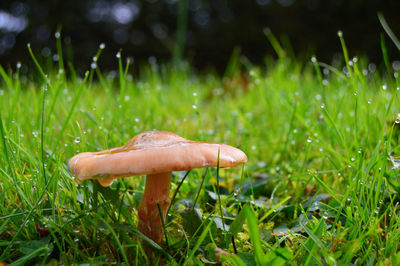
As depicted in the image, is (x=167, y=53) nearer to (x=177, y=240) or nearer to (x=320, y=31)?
(x=320, y=31)

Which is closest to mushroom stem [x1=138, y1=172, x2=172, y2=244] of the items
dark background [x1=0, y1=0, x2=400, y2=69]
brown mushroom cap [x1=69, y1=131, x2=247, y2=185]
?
brown mushroom cap [x1=69, y1=131, x2=247, y2=185]

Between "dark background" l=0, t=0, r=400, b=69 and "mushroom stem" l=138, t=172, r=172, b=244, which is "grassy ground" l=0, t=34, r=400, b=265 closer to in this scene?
"mushroom stem" l=138, t=172, r=172, b=244

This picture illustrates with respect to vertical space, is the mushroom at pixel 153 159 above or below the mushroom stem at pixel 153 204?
above

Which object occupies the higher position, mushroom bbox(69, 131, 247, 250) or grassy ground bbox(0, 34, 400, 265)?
mushroom bbox(69, 131, 247, 250)

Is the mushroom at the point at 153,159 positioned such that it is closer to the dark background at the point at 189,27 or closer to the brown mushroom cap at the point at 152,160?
the brown mushroom cap at the point at 152,160

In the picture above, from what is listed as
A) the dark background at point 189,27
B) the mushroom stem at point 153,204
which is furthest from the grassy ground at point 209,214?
the dark background at point 189,27

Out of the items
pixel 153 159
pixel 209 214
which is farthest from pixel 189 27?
pixel 153 159
